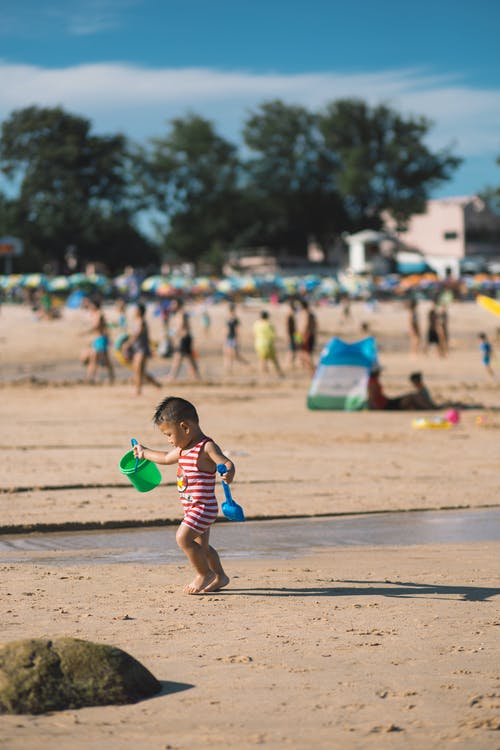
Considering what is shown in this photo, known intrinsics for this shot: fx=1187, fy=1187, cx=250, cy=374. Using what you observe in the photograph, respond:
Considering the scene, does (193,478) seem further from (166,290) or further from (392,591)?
(166,290)

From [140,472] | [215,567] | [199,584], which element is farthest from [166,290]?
[199,584]

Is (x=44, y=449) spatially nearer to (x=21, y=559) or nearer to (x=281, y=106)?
(x=21, y=559)

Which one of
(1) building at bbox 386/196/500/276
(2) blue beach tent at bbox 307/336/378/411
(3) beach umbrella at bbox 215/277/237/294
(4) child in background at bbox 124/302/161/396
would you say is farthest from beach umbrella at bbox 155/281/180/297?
(2) blue beach tent at bbox 307/336/378/411

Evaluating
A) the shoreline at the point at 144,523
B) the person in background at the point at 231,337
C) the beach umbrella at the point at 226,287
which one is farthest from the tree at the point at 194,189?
the shoreline at the point at 144,523

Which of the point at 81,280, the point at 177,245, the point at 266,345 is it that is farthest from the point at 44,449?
the point at 177,245

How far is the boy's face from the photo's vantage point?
6.73 m

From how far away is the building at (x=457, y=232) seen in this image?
9719 centimetres

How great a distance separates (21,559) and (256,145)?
8543cm

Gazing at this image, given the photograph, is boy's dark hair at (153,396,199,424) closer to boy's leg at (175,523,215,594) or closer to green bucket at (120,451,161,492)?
green bucket at (120,451,161,492)

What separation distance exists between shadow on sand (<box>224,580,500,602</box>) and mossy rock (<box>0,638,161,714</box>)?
205 centimetres

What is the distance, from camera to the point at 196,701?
4.83m

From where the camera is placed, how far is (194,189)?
89312 mm

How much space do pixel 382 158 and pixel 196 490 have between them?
8644 cm

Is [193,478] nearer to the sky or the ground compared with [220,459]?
nearer to the ground
